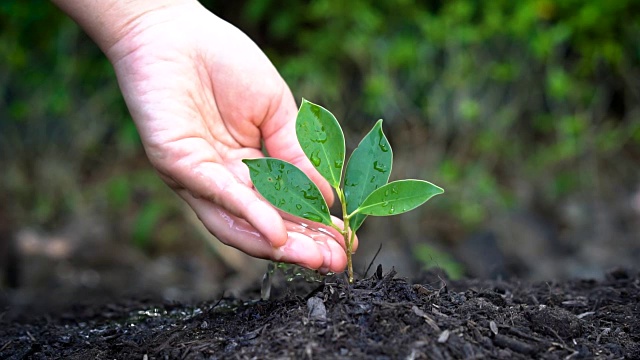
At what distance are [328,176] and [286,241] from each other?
0.57ft

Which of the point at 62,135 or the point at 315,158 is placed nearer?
the point at 315,158

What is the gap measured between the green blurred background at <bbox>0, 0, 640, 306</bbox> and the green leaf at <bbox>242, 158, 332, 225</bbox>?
2480 millimetres

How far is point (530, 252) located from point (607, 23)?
65.0 inches

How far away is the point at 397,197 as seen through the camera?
1.39 m

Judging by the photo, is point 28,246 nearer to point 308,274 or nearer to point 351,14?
point 351,14

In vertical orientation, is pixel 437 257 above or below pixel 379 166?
above

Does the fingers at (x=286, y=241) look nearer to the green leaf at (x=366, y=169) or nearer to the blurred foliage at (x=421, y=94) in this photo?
the green leaf at (x=366, y=169)

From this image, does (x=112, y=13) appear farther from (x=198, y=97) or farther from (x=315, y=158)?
(x=315, y=158)

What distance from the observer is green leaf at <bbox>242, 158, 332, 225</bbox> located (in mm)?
1405

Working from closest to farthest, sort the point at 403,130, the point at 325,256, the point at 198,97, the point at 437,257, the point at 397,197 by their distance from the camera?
1. the point at 397,197
2. the point at 325,256
3. the point at 198,97
4. the point at 437,257
5. the point at 403,130

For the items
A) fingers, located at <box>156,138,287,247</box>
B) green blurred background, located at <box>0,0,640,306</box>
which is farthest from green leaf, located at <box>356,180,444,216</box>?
green blurred background, located at <box>0,0,640,306</box>

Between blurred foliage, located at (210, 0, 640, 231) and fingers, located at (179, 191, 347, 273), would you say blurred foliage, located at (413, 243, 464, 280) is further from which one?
fingers, located at (179, 191, 347, 273)

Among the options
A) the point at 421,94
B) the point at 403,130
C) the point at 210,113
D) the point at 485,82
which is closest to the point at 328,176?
the point at 210,113

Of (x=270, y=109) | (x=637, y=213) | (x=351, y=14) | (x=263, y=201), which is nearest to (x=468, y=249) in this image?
(x=637, y=213)
